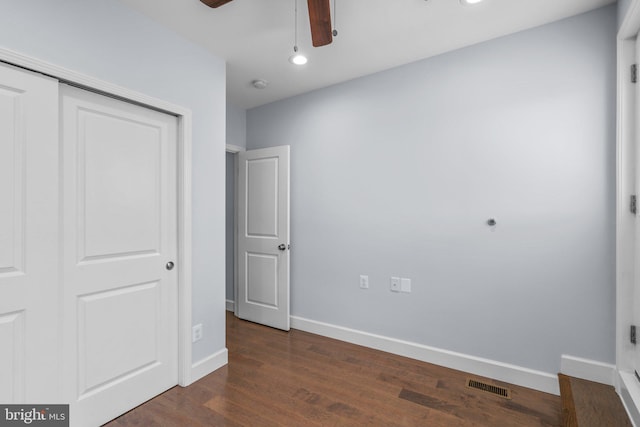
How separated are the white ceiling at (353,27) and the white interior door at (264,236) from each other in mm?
1044

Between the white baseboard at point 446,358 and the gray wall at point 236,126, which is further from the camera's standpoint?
the gray wall at point 236,126

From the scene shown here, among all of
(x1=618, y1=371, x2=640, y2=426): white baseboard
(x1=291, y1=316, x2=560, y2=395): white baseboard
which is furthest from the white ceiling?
(x1=291, y1=316, x2=560, y2=395): white baseboard

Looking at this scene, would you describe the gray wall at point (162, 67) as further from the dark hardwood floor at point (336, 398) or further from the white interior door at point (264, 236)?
the white interior door at point (264, 236)

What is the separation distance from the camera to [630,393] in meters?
1.69

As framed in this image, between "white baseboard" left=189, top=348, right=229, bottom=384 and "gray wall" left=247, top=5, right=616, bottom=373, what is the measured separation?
1027 mm

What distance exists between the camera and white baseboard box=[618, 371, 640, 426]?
5.21ft

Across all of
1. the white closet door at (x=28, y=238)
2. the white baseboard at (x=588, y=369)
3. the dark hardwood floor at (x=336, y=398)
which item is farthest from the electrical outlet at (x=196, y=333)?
the white baseboard at (x=588, y=369)

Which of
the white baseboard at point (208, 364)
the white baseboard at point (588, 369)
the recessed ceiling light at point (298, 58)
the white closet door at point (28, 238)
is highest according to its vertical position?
the recessed ceiling light at point (298, 58)

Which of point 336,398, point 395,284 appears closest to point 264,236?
point 395,284

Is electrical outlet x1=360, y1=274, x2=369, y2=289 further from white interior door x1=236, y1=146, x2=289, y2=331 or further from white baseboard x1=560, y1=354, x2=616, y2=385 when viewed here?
white baseboard x1=560, y1=354, x2=616, y2=385

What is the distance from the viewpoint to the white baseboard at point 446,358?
2.23m

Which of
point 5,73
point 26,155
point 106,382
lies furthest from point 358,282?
point 5,73

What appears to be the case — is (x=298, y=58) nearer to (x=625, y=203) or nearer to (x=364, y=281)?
(x=364, y=281)

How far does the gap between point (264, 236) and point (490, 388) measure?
2.50m
